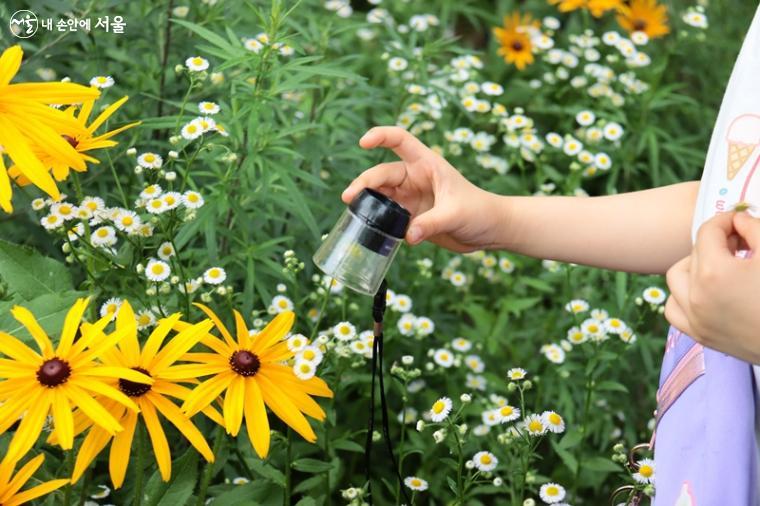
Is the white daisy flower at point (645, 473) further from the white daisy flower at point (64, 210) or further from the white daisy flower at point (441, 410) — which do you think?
the white daisy flower at point (64, 210)

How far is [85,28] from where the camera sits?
1.72 metres

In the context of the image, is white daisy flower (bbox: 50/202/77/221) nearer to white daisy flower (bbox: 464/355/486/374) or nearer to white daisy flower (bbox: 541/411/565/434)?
white daisy flower (bbox: 541/411/565/434)

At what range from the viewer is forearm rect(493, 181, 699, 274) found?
50.7 inches

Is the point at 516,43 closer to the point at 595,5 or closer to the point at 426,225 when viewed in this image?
the point at 595,5

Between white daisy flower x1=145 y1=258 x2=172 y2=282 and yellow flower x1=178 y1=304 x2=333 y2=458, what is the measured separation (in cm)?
17

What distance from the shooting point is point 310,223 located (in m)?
1.54

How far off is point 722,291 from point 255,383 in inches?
18.9

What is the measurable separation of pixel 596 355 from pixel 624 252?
35 cm

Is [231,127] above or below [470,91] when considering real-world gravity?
above

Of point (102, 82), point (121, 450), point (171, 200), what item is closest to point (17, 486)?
point (121, 450)

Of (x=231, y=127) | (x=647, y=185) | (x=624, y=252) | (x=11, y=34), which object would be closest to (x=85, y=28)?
(x=11, y=34)

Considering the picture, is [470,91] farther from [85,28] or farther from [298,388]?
[298,388]

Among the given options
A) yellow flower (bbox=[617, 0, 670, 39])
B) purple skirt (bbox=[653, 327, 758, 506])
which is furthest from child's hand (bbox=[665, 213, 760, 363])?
yellow flower (bbox=[617, 0, 670, 39])

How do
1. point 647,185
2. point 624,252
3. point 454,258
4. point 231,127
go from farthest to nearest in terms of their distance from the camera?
1. point 647,185
2. point 454,258
3. point 231,127
4. point 624,252
